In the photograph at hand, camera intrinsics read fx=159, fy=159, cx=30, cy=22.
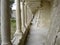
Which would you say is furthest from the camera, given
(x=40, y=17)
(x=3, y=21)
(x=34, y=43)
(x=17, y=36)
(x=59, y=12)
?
(x=40, y=17)

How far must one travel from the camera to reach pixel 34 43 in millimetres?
5699

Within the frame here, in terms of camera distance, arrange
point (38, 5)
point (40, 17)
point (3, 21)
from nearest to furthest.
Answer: point (3, 21)
point (38, 5)
point (40, 17)

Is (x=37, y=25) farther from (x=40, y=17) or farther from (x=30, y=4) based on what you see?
(x=30, y=4)

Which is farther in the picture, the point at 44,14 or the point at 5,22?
the point at 44,14

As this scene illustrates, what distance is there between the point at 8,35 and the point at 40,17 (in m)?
6.56

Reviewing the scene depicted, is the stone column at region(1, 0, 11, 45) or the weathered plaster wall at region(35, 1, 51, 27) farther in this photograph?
the weathered plaster wall at region(35, 1, 51, 27)

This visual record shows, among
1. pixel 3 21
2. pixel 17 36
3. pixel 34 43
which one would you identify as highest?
pixel 3 21

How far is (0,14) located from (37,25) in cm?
624

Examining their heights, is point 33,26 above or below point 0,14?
below

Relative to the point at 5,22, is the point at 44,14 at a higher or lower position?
lower

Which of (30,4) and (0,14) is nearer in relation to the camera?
(0,14)

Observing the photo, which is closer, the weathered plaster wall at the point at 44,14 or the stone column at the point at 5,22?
the stone column at the point at 5,22

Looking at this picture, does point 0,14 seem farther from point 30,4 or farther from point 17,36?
point 30,4

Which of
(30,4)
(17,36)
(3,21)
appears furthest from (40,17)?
(3,21)
